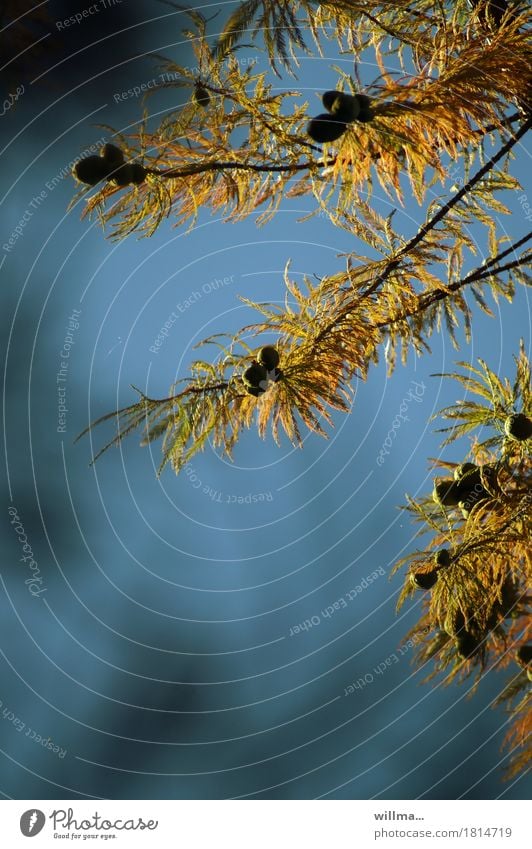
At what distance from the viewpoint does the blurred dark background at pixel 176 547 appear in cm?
254

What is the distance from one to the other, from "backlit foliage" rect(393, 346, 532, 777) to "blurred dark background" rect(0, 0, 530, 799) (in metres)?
0.43

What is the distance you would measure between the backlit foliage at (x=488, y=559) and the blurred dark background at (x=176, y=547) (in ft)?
1.42

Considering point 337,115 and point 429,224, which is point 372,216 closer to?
point 429,224

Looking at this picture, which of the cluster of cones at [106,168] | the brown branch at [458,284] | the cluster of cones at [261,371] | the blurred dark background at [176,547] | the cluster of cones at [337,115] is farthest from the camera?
the blurred dark background at [176,547]

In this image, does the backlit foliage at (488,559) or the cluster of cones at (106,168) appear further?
the backlit foliage at (488,559)

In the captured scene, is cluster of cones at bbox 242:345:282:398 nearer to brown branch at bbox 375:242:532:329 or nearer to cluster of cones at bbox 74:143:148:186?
brown branch at bbox 375:242:532:329

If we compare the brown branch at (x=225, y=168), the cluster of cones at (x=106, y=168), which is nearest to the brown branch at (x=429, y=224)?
A: the brown branch at (x=225, y=168)

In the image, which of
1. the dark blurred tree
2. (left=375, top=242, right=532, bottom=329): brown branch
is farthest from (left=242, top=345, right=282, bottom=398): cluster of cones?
(left=375, top=242, right=532, bottom=329): brown branch

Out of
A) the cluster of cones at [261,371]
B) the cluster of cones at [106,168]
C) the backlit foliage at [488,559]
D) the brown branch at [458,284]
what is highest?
the cluster of cones at [106,168]

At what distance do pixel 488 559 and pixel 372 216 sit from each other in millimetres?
685

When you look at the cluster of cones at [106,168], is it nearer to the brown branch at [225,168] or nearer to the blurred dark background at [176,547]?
the brown branch at [225,168]
